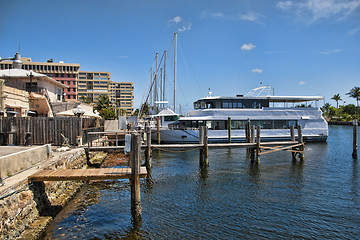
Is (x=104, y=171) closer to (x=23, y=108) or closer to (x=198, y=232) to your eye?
(x=198, y=232)

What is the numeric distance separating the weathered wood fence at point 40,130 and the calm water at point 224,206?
214 inches

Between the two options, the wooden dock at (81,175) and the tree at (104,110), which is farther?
the tree at (104,110)

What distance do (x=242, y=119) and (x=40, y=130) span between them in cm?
2161

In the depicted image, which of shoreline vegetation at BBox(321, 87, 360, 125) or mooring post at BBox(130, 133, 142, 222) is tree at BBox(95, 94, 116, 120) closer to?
mooring post at BBox(130, 133, 142, 222)

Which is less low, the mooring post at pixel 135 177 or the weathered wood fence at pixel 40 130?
the weathered wood fence at pixel 40 130

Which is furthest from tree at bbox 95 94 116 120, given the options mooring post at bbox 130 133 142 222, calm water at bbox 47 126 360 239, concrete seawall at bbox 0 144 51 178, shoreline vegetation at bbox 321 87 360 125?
shoreline vegetation at bbox 321 87 360 125

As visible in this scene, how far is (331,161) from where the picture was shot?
2005 centimetres

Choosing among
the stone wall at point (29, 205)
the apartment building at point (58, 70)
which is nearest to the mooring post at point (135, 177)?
the stone wall at point (29, 205)

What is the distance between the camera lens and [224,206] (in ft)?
34.0

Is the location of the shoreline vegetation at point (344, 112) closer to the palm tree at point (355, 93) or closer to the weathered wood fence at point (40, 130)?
the palm tree at point (355, 93)

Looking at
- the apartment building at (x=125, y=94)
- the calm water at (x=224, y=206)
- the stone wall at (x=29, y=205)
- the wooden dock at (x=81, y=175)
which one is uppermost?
the apartment building at (x=125, y=94)

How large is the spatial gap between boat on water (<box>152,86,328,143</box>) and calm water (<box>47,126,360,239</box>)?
12.2 metres

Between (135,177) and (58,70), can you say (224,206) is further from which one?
(58,70)

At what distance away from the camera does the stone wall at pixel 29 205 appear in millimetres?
6607
